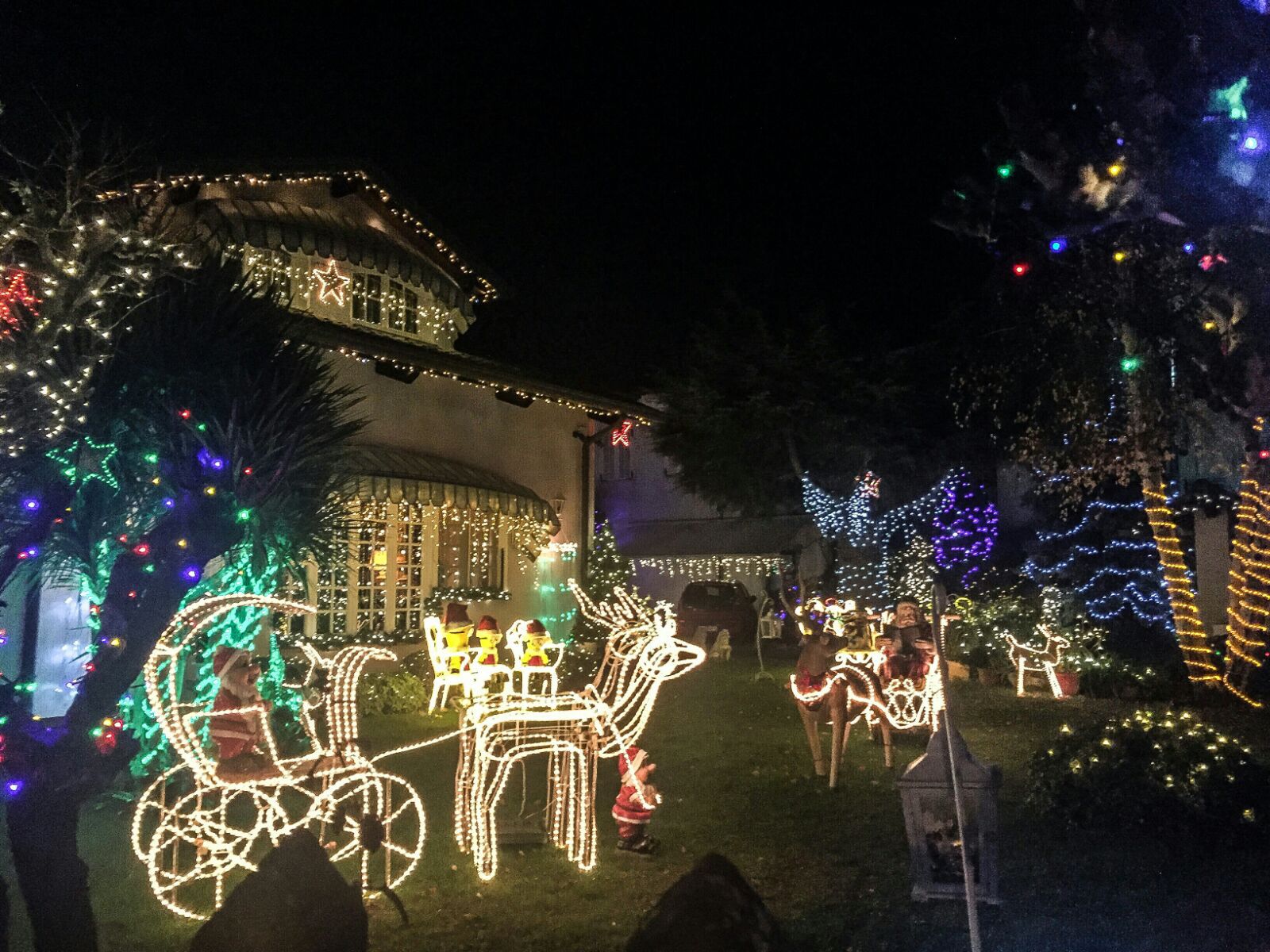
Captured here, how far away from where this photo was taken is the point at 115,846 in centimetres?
715

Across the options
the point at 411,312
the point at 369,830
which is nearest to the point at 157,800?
the point at 369,830

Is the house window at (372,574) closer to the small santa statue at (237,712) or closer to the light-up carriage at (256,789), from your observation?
the small santa statue at (237,712)

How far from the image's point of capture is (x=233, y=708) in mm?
7078

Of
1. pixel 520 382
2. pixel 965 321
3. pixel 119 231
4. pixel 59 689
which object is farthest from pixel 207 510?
→ pixel 965 321

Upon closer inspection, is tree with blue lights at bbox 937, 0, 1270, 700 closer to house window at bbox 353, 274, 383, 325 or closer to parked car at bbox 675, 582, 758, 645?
house window at bbox 353, 274, 383, 325

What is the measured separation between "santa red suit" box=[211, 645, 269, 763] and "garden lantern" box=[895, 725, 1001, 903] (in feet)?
11.6

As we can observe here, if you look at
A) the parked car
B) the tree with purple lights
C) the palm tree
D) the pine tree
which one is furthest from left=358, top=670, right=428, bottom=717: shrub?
the parked car

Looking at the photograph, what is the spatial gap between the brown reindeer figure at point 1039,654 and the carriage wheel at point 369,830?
10.6m

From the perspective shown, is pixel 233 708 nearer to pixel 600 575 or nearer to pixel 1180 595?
pixel 1180 595

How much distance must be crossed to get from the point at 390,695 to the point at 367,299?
18.1 feet

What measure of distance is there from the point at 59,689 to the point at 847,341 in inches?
735

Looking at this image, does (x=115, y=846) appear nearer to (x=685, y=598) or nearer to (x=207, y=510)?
(x=207, y=510)

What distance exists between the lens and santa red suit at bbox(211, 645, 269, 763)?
6457 mm

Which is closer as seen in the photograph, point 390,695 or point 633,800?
point 633,800
